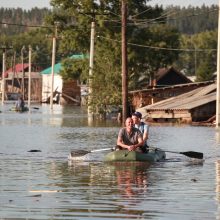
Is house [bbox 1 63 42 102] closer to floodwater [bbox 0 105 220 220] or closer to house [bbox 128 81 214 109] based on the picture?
house [bbox 128 81 214 109]

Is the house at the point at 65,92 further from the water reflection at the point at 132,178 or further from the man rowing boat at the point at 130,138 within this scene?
the water reflection at the point at 132,178

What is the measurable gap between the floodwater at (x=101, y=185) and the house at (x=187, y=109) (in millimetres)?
20482

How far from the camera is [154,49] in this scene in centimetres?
10462

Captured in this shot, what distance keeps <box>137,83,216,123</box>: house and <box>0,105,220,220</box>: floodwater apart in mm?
20482

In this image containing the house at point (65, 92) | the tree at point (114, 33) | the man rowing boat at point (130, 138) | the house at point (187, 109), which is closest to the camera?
the man rowing boat at point (130, 138)

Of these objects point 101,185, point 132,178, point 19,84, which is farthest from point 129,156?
point 19,84

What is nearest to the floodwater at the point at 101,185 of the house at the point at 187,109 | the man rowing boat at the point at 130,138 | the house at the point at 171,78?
the man rowing boat at the point at 130,138

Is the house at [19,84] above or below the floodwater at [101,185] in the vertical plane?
above

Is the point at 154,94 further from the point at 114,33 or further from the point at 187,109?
the point at 114,33

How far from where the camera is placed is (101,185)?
78.0 ft

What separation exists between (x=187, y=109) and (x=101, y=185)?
127 ft

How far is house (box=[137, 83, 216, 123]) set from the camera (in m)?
62.4

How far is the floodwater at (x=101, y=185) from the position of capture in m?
18.6

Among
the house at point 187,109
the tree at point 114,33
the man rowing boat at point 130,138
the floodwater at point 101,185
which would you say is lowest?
the floodwater at point 101,185
